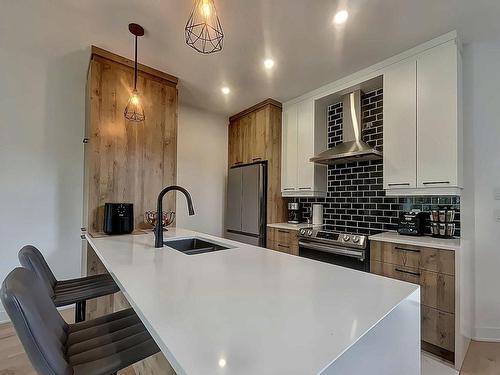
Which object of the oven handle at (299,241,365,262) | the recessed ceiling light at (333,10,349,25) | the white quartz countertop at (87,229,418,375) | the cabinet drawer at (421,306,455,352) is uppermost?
the recessed ceiling light at (333,10,349,25)

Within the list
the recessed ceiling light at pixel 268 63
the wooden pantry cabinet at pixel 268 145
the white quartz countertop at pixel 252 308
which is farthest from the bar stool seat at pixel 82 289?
the recessed ceiling light at pixel 268 63

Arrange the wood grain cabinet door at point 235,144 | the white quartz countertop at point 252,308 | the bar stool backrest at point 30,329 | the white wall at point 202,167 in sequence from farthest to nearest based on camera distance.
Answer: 1. the wood grain cabinet door at point 235,144
2. the white wall at point 202,167
3. the bar stool backrest at point 30,329
4. the white quartz countertop at point 252,308

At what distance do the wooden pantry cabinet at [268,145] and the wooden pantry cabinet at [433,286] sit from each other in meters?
1.71

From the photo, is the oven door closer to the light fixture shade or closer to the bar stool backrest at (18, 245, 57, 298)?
the light fixture shade

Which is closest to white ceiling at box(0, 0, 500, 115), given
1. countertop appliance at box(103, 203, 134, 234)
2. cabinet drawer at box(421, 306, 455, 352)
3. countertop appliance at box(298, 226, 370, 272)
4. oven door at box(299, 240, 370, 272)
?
countertop appliance at box(103, 203, 134, 234)

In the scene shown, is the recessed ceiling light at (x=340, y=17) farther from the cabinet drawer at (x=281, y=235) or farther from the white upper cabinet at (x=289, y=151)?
the cabinet drawer at (x=281, y=235)

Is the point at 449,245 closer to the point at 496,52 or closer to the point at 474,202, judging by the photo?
the point at 474,202

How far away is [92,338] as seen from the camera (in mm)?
975

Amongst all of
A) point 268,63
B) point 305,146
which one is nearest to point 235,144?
point 305,146

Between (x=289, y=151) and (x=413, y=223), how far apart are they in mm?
1784

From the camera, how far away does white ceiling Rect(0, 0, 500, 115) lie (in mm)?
1833

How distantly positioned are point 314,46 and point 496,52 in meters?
1.65

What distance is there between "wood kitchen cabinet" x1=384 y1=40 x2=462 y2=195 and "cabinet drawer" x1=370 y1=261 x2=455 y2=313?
73cm

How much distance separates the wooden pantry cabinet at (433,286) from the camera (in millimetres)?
1889
